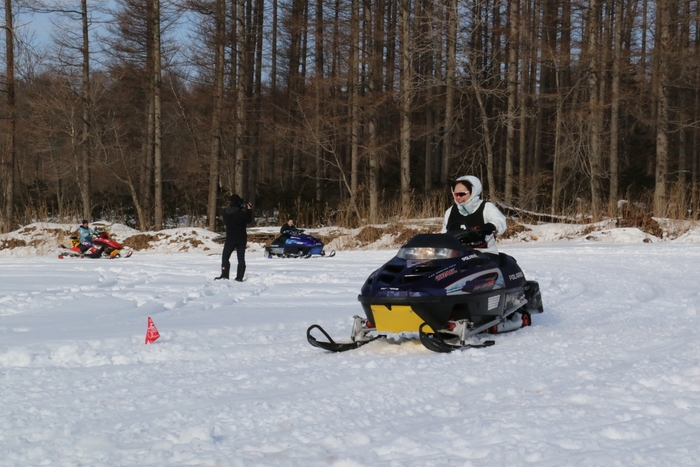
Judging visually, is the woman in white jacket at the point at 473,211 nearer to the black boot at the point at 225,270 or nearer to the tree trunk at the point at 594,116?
the black boot at the point at 225,270

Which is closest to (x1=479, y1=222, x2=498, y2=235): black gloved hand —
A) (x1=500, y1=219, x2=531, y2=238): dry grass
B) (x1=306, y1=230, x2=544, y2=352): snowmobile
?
(x1=306, y1=230, x2=544, y2=352): snowmobile

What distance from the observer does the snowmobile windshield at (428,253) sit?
6094 millimetres

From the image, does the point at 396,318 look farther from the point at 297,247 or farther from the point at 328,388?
the point at 297,247

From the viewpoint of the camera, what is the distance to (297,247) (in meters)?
17.8

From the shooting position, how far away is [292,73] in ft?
110

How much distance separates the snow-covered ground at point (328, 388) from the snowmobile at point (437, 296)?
0.67 feet

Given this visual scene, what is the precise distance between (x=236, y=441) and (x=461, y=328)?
9.04ft

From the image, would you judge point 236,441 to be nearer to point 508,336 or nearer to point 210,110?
point 508,336

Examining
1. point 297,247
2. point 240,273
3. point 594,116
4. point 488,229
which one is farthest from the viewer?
point 594,116

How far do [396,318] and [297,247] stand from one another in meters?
12.1

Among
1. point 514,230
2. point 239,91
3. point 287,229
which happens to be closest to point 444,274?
point 287,229

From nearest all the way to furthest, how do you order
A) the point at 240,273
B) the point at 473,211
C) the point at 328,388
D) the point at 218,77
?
the point at 328,388 → the point at 473,211 → the point at 240,273 → the point at 218,77

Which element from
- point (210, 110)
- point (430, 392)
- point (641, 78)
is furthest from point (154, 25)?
point (430, 392)

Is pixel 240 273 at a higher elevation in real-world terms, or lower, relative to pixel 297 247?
lower
